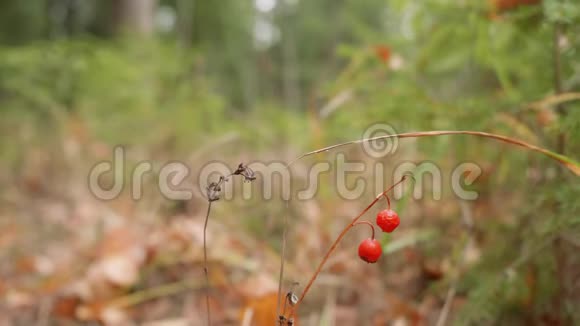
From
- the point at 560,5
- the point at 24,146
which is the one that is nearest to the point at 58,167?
the point at 24,146

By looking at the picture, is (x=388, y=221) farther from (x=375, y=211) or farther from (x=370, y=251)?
(x=375, y=211)

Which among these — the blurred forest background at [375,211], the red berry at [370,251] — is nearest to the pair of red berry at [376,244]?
the red berry at [370,251]

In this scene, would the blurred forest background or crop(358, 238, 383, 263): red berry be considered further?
the blurred forest background

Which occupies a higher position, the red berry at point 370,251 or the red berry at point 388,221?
the red berry at point 388,221

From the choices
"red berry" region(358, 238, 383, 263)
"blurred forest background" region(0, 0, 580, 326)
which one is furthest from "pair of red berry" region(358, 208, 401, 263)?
"blurred forest background" region(0, 0, 580, 326)

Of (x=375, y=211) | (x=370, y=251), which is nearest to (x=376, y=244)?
(x=370, y=251)

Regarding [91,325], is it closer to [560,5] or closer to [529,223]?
[529,223]

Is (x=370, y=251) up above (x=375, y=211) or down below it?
below

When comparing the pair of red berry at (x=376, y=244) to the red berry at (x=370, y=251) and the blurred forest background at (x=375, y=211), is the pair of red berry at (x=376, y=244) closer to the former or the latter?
the red berry at (x=370, y=251)

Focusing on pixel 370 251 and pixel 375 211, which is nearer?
pixel 370 251

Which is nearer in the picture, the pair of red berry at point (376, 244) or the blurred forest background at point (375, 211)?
the pair of red berry at point (376, 244)

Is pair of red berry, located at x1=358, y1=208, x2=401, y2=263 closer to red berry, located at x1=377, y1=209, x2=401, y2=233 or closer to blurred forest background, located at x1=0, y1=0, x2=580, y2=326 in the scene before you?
red berry, located at x1=377, y1=209, x2=401, y2=233
